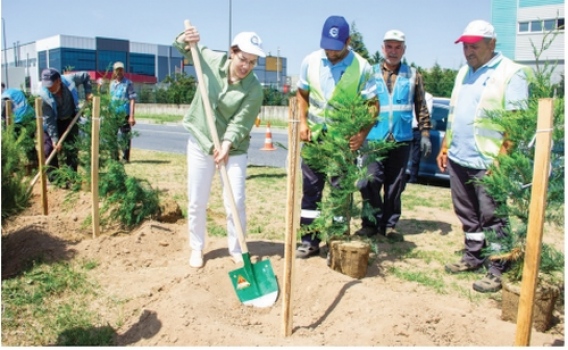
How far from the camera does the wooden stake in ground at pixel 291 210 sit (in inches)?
130

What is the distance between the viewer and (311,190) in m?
4.91

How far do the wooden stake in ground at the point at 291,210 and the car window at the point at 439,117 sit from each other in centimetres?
633

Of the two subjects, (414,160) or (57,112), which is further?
(414,160)

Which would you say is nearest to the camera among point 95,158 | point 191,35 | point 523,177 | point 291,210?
point 291,210

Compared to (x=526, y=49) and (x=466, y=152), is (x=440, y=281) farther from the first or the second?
→ (x=526, y=49)

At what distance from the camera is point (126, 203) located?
19.0 ft

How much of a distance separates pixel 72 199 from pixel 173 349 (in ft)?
12.8

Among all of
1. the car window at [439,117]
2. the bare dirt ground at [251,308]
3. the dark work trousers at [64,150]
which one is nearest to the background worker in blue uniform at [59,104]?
the dark work trousers at [64,150]

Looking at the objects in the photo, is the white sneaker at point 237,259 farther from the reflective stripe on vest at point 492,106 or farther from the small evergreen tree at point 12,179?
the reflective stripe on vest at point 492,106

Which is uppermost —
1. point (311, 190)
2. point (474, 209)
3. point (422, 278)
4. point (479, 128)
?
point (479, 128)

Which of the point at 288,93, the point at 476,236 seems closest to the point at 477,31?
the point at 476,236

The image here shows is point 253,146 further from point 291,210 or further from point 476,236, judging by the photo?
point 291,210

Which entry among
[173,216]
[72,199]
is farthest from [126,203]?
[72,199]

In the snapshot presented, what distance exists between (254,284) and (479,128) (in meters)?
2.25
